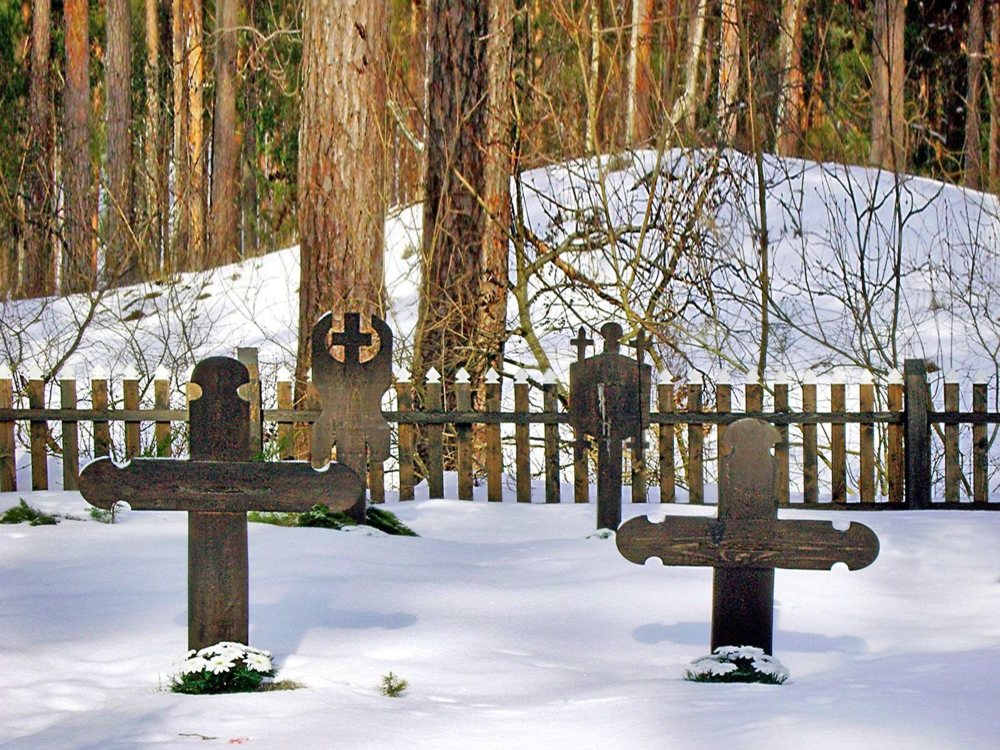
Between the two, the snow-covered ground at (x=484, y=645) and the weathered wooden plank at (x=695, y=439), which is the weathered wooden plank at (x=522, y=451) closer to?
the weathered wooden plank at (x=695, y=439)

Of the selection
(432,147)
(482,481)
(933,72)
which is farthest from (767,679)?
(933,72)

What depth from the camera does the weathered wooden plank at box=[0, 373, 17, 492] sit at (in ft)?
28.3

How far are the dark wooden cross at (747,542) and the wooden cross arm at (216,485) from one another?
3.39 ft

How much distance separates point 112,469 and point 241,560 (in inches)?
20.7

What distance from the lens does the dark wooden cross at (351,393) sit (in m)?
6.30

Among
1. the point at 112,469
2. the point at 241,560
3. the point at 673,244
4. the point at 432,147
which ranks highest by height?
the point at 432,147

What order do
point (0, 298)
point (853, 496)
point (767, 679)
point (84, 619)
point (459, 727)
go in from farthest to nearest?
point (0, 298)
point (853, 496)
point (84, 619)
point (767, 679)
point (459, 727)

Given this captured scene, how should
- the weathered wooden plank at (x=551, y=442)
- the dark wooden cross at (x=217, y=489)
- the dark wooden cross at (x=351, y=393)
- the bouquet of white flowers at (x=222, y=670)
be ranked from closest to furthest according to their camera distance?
the bouquet of white flowers at (x=222, y=670)
the dark wooden cross at (x=217, y=489)
the dark wooden cross at (x=351, y=393)
the weathered wooden plank at (x=551, y=442)

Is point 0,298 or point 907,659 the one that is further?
point 0,298

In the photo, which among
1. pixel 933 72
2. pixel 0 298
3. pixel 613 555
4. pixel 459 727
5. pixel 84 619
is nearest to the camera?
pixel 459 727

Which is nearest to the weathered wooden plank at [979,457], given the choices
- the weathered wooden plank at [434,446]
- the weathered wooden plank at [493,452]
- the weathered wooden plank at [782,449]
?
the weathered wooden plank at [782,449]

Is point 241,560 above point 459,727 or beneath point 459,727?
above

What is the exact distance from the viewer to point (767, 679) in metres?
4.02

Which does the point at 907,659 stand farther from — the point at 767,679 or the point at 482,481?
the point at 482,481
